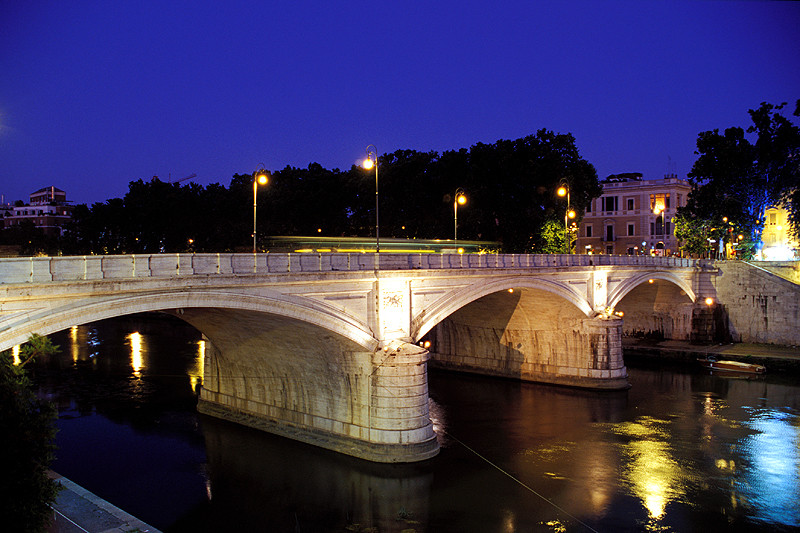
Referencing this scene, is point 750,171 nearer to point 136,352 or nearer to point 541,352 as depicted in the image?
point 541,352

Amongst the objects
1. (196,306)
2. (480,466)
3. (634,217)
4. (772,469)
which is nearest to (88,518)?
(196,306)

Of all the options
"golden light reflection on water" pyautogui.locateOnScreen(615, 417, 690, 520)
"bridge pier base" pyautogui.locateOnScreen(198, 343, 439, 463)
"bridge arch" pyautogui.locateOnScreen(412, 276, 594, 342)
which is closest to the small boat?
"bridge arch" pyautogui.locateOnScreen(412, 276, 594, 342)

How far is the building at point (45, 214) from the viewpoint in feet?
318

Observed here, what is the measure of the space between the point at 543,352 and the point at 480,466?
47.3ft

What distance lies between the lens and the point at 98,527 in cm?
1304

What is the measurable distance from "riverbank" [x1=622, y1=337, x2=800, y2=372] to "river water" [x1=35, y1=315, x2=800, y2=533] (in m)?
4.57

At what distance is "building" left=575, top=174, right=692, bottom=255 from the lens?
71.0m

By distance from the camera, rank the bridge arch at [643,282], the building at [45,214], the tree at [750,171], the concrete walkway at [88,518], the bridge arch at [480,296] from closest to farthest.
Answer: the concrete walkway at [88,518] < the bridge arch at [480,296] < the bridge arch at [643,282] < the tree at [750,171] < the building at [45,214]

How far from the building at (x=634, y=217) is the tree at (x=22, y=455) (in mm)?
65758

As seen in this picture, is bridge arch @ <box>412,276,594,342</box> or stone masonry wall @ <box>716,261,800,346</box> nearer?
bridge arch @ <box>412,276,594,342</box>

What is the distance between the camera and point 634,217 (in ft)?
241

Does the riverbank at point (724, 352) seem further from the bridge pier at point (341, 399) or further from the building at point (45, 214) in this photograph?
the building at point (45, 214)

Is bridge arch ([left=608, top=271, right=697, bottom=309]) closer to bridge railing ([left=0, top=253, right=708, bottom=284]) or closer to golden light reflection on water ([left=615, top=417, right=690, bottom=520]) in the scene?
bridge railing ([left=0, top=253, right=708, bottom=284])

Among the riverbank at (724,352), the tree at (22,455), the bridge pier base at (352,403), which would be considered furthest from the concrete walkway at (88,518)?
the riverbank at (724,352)
